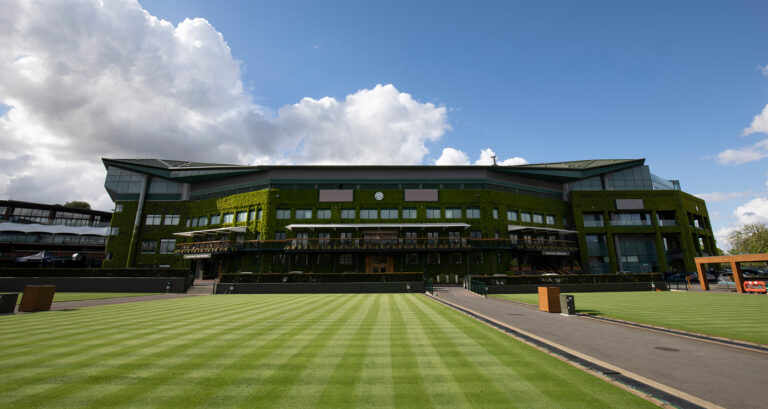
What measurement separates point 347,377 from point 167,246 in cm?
5417

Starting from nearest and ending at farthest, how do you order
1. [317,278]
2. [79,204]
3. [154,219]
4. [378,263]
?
[317,278]
[378,263]
[154,219]
[79,204]

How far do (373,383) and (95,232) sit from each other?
84897 mm

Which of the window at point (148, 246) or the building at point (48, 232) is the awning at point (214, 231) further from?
the building at point (48, 232)

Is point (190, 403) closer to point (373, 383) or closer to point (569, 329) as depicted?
point (373, 383)

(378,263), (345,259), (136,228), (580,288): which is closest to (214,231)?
(136,228)

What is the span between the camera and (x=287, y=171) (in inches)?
1762

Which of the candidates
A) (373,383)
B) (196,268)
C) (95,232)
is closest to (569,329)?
(373,383)

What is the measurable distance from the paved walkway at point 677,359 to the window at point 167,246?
5272 centimetres

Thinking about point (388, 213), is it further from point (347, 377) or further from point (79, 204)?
point (79, 204)

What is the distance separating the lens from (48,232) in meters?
63.6

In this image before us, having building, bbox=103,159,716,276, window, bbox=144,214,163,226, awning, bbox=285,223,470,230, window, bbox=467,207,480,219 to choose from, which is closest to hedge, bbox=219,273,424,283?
building, bbox=103,159,716,276

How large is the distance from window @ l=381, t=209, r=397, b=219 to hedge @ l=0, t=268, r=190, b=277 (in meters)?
23.2

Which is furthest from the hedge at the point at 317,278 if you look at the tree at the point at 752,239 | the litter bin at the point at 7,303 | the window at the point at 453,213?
the tree at the point at 752,239

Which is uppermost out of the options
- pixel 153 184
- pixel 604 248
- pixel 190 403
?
pixel 153 184
